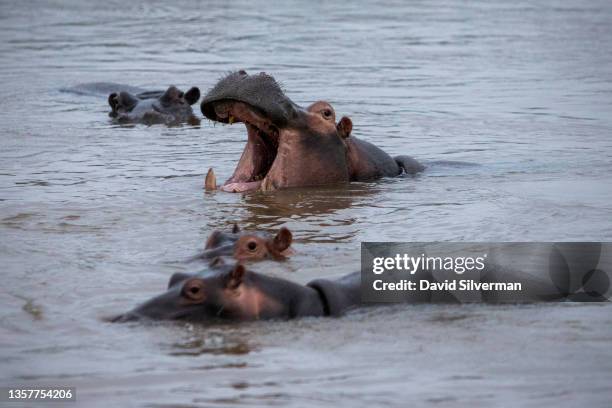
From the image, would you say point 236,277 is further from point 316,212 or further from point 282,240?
point 316,212

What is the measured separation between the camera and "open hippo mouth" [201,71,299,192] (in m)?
7.84

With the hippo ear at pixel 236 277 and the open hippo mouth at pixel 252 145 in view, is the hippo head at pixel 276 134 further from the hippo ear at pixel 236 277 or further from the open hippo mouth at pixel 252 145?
the hippo ear at pixel 236 277

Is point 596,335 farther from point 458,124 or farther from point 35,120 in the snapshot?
point 35,120

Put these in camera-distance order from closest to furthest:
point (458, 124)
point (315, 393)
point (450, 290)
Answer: point (315, 393) → point (450, 290) → point (458, 124)

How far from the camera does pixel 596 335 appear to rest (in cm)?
517

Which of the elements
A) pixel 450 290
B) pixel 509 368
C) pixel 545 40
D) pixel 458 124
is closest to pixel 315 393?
pixel 509 368

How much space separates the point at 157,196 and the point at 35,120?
3831 mm

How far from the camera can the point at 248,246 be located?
605cm

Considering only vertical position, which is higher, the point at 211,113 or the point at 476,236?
the point at 211,113

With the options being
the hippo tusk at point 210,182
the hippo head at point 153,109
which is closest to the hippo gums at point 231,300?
the hippo tusk at point 210,182

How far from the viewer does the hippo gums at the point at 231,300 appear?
5.10m

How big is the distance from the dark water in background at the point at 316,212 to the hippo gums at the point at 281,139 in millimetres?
178

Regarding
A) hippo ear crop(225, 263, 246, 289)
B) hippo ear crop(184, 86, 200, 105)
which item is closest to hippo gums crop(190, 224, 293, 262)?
hippo ear crop(225, 263, 246, 289)

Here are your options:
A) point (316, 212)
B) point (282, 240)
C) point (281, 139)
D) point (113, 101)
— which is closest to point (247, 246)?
point (282, 240)
